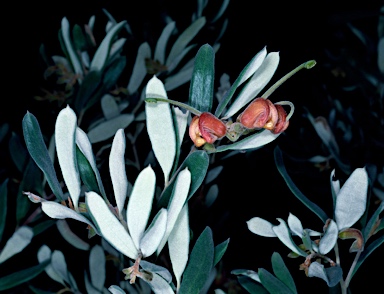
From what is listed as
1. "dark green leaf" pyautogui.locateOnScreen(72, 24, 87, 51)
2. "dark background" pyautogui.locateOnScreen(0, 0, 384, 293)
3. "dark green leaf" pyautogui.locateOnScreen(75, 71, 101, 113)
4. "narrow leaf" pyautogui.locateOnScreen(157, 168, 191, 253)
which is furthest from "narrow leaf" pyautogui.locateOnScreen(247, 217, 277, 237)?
"dark green leaf" pyautogui.locateOnScreen(72, 24, 87, 51)

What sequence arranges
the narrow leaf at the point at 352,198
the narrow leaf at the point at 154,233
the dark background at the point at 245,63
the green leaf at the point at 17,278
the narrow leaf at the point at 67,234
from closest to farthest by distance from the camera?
the narrow leaf at the point at 154,233
the narrow leaf at the point at 352,198
the green leaf at the point at 17,278
the narrow leaf at the point at 67,234
the dark background at the point at 245,63

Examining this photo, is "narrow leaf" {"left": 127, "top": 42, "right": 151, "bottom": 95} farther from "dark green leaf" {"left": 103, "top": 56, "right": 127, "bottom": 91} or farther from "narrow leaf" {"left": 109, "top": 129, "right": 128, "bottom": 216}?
"narrow leaf" {"left": 109, "top": 129, "right": 128, "bottom": 216}

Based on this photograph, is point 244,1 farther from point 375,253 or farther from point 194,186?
point 194,186

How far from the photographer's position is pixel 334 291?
1.91 feet

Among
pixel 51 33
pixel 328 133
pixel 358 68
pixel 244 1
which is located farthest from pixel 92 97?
pixel 244 1

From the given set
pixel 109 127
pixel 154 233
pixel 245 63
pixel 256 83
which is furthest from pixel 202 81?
pixel 245 63

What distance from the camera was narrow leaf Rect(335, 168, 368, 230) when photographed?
50 cm

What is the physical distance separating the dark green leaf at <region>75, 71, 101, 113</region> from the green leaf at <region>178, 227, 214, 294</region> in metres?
0.45

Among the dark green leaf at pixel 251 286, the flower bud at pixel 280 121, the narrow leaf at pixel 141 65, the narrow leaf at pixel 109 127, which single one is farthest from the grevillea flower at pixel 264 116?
the narrow leaf at pixel 141 65

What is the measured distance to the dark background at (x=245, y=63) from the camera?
1.05 metres

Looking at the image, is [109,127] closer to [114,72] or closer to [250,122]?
[114,72]

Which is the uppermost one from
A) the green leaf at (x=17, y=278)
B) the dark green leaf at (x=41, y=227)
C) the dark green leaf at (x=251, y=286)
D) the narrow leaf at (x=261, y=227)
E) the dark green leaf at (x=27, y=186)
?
the narrow leaf at (x=261, y=227)

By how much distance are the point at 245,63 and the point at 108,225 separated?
45.5 inches

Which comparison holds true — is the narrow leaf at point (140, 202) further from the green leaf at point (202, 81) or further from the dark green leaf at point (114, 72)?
the dark green leaf at point (114, 72)
